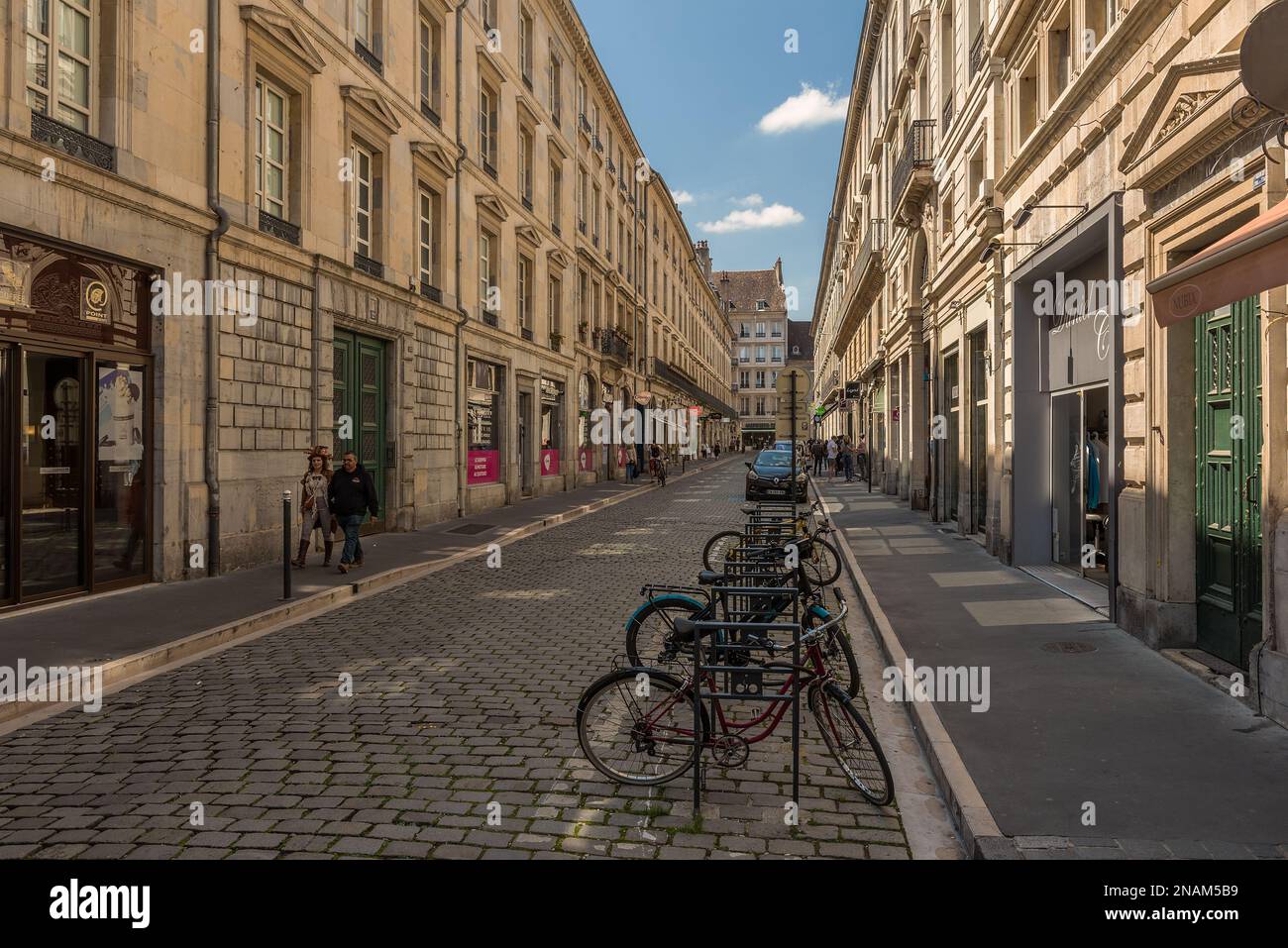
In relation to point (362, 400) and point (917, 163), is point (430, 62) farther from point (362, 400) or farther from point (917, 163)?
point (917, 163)

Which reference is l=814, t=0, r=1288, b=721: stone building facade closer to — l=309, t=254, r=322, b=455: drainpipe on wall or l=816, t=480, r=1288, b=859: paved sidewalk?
l=816, t=480, r=1288, b=859: paved sidewalk

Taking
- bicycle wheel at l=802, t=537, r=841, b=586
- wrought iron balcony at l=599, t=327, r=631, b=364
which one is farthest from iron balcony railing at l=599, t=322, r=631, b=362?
bicycle wheel at l=802, t=537, r=841, b=586

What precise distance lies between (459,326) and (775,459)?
1106 cm

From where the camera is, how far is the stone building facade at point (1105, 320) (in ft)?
20.3

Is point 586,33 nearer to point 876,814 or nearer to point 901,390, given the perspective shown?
point 901,390

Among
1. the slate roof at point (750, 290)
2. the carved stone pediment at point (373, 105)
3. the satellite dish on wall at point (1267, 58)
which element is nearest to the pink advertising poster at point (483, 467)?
the carved stone pediment at point (373, 105)

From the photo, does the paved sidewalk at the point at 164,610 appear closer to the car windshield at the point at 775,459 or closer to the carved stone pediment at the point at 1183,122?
the carved stone pediment at the point at 1183,122

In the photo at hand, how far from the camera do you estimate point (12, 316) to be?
29.5 ft

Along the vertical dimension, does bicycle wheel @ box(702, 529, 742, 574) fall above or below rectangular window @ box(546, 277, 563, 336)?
below

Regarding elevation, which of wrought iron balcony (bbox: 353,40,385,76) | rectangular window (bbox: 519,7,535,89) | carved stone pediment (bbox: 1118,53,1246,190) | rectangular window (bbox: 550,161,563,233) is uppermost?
rectangular window (bbox: 519,7,535,89)

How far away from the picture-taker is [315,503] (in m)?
12.4

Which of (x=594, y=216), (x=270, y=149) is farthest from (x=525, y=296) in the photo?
(x=270, y=149)

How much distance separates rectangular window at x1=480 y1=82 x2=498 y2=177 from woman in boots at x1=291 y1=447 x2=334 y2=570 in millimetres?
12375

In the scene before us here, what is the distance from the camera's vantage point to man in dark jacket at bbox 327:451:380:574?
40.4 ft
